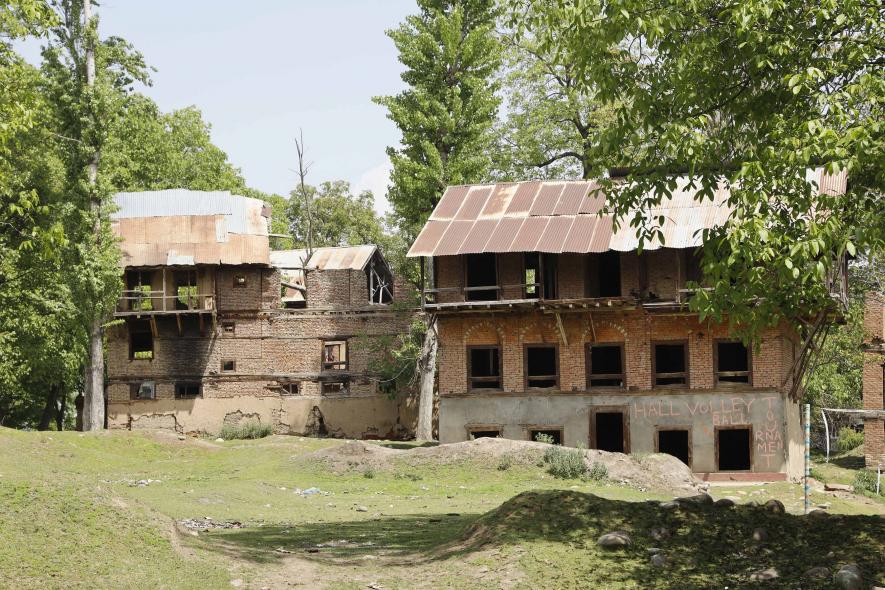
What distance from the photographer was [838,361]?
56.2m

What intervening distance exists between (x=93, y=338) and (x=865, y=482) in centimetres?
2917

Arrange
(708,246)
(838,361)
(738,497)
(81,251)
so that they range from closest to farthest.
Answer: (708,246) < (738,497) < (81,251) < (838,361)

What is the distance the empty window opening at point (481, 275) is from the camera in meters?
40.9

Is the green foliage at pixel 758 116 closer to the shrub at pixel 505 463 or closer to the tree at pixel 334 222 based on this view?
the shrub at pixel 505 463

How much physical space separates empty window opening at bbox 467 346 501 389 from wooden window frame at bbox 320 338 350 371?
33.8ft

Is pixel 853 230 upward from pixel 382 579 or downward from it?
upward

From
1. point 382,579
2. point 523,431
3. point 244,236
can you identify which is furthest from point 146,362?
point 382,579

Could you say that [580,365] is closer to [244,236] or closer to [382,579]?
[244,236]

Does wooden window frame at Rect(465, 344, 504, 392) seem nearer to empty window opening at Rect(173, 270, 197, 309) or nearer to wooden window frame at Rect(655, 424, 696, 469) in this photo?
wooden window frame at Rect(655, 424, 696, 469)

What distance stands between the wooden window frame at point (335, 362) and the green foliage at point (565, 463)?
23874mm

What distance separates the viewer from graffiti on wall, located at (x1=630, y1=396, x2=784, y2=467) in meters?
36.2

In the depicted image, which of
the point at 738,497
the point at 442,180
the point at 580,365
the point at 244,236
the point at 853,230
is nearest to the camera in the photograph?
the point at 853,230

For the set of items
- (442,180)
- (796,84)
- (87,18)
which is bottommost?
(796,84)

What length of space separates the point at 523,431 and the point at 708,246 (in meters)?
23.9
